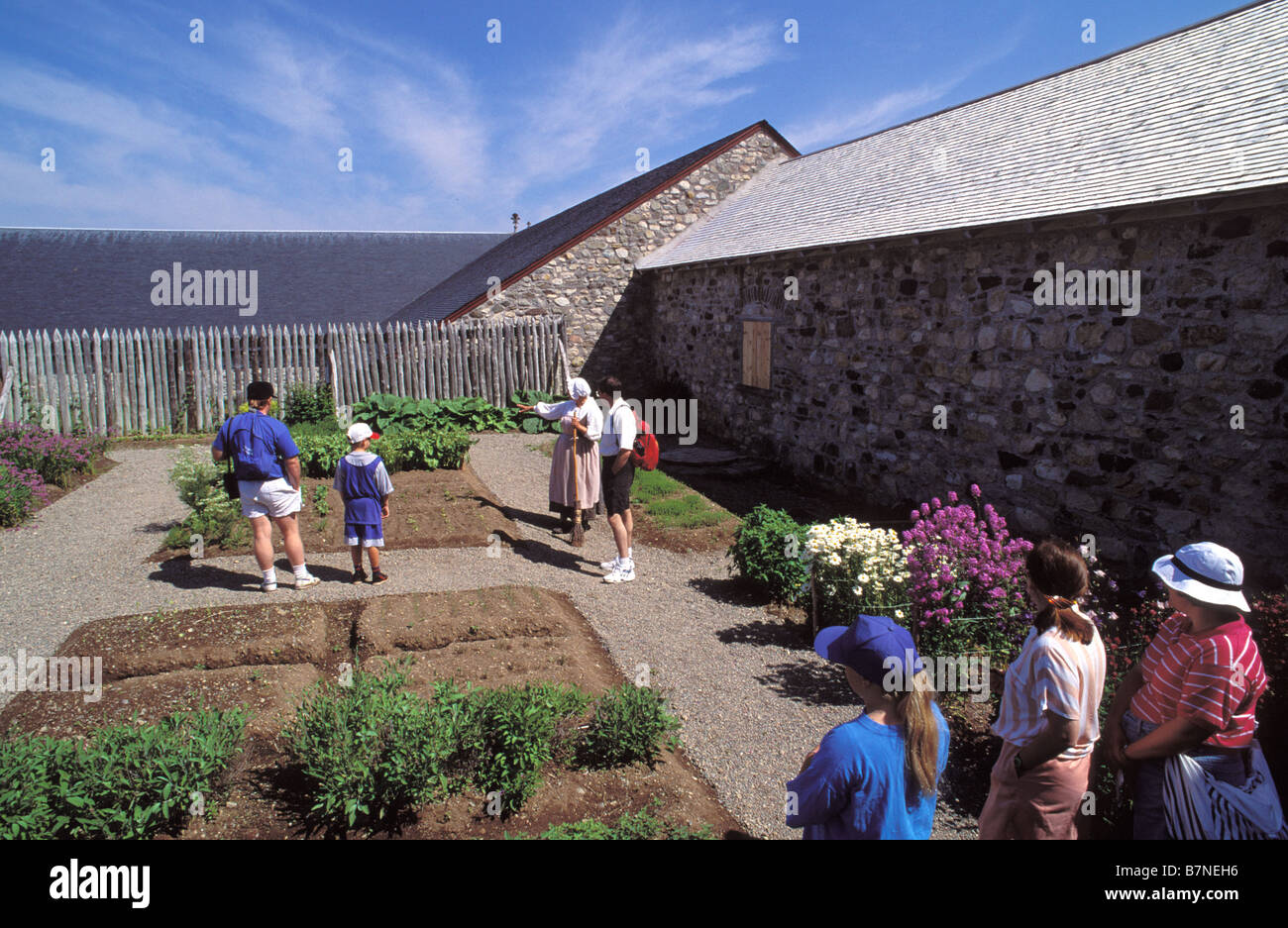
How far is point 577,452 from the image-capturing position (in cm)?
809

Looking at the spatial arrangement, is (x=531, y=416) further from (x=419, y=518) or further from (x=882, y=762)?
(x=882, y=762)

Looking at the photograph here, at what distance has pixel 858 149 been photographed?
1491 cm

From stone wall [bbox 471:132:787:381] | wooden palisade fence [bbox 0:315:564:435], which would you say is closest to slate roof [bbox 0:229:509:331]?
wooden palisade fence [bbox 0:315:564:435]

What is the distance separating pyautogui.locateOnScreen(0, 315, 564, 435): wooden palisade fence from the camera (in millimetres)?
13500

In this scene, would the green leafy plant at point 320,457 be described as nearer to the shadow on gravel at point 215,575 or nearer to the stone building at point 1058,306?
the shadow on gravel at point 215,575

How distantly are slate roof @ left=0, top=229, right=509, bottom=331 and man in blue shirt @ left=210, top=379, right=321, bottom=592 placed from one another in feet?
66.9

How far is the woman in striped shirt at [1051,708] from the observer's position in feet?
9.06

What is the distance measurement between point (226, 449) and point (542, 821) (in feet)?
14.7

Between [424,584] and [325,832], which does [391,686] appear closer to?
[325,832]

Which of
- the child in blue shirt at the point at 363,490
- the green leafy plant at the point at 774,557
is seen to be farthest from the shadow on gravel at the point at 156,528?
the green leafy plant at the point at 774,557

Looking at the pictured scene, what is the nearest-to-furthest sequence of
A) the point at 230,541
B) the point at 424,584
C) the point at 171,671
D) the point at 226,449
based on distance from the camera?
the point at 171,671, the point at 226,449, the point at 424,584, the point at 230,541

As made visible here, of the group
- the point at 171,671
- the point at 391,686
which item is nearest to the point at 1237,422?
the point at 391,686

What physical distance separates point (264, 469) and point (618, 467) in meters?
3.15

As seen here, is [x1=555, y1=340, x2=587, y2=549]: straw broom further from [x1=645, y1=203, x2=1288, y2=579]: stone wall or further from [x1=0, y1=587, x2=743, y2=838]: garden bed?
[x1=645, y1=203, x2=1288, y2=579]: stone wall
